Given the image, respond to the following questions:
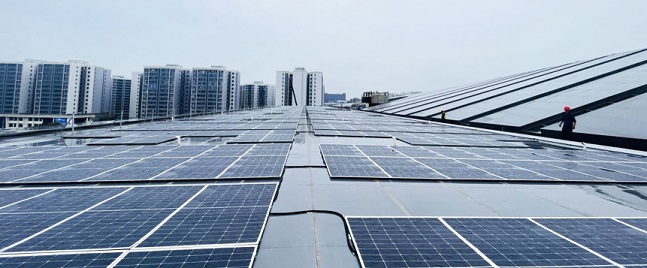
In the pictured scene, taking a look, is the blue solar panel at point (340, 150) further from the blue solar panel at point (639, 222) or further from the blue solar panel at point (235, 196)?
the blue solar panel at point (639, 222)

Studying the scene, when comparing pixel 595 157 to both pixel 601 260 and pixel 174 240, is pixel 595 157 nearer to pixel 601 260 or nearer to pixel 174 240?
pixel 601 260

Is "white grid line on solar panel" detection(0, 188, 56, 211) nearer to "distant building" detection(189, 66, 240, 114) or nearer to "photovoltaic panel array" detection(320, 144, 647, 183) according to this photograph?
"photovoltaic panel array" detection(320, 144, 647, 183)

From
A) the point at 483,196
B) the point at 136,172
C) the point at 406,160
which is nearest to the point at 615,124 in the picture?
the point at 406,160

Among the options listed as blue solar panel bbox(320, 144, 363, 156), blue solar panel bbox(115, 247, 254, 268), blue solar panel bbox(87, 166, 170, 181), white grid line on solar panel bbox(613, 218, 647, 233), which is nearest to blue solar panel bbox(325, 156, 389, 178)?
blue solar panel bbox(320, 144, 363, 156)

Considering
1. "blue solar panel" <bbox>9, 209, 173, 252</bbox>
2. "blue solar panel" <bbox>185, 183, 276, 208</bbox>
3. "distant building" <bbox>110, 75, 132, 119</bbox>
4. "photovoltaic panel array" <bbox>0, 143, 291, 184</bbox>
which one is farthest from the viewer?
"distant building" <bbox>110, 75, 132, 119</bbox>

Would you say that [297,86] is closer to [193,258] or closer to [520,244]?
[520,244]
